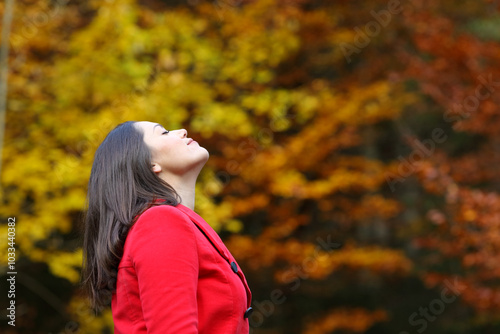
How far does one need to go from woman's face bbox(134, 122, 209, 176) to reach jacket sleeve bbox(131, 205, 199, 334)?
0.24 metres

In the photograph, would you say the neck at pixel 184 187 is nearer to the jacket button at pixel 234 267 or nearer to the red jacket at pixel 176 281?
the red jacket at pixel 176 281

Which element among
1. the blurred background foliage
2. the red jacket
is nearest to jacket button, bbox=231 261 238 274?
the red jacket

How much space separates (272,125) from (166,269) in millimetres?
5904

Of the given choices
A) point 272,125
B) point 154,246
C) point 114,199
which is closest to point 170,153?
point 114,199

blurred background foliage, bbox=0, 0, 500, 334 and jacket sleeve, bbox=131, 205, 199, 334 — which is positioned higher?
jacket sleeve, bbox=131, 205, 199, 334

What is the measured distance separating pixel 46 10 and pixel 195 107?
1.84 meters

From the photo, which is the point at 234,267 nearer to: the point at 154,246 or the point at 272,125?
the point at 154,246

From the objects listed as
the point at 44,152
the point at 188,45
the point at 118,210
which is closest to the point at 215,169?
the point at 188,45

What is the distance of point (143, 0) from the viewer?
8.09 m

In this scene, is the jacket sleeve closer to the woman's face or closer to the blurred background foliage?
the woman's face

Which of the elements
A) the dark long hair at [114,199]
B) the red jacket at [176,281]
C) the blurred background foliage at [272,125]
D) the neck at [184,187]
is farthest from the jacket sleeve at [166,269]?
the blurred background foliage at [272,125]

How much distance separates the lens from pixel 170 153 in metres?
1.73

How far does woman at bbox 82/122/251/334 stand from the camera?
141 cm

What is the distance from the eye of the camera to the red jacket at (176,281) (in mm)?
1396
